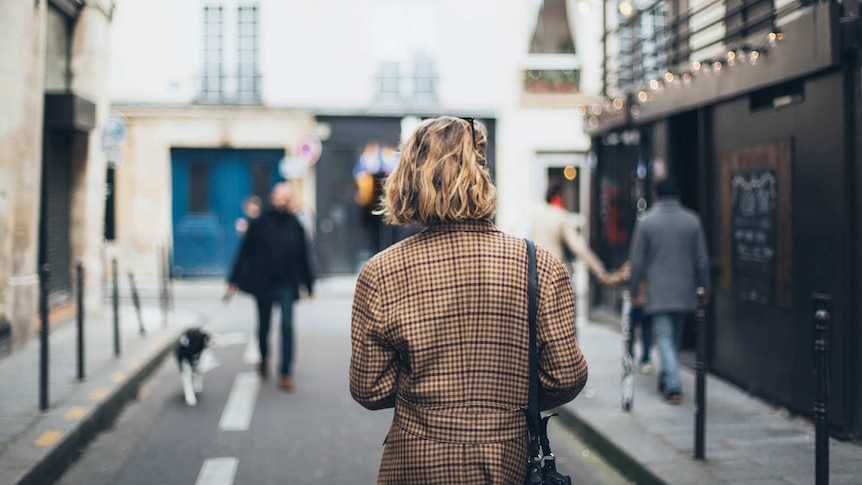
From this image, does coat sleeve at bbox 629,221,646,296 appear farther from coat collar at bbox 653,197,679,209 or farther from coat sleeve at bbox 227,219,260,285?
coat sleeve at bbox 227,219,260,285

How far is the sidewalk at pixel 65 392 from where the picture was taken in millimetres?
5617

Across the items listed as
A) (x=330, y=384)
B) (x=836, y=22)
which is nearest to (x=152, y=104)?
(x=330, y=384)

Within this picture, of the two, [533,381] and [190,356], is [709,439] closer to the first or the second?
[533,381]

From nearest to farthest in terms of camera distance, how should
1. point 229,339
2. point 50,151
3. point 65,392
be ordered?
1. point 65,392
2. point 229,339
3. point 50,151

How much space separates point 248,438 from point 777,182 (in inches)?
174

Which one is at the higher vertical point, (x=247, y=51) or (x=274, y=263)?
(x=247, y=51)

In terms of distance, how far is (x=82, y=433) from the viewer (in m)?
6.44

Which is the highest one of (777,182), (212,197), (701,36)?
(701,36)

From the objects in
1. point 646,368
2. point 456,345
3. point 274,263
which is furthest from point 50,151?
point 456,345

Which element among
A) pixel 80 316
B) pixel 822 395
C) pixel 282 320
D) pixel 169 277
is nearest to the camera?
pixel 822 395

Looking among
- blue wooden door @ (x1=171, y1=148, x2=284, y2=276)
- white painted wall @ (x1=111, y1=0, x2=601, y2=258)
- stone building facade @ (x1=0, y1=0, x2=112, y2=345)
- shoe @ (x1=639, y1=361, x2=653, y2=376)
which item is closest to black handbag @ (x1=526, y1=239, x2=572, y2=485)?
shoe @ (x1=639, y1=361, x2=653, y2=376)

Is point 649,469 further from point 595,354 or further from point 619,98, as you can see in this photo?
point 619,98

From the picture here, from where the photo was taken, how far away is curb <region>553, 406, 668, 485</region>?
212 inches

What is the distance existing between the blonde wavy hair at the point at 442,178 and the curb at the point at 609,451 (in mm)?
3096
